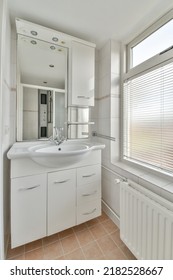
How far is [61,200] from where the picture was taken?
1188 millimetres

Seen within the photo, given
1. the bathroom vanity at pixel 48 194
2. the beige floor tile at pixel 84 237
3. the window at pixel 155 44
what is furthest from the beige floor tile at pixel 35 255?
the window at pixel 155 44

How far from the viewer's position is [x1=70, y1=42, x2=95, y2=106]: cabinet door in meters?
1.46

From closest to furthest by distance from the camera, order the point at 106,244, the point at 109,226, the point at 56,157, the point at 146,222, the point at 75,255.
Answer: the point at 146,222, the point at 56,157, the point at 75,255, the point at 106,244, the point at 109,226

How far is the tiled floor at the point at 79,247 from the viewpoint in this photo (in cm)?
110

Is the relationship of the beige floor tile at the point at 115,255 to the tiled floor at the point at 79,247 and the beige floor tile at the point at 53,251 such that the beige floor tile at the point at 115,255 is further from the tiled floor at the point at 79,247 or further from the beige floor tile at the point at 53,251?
the beige floor tile at the point at 53,251

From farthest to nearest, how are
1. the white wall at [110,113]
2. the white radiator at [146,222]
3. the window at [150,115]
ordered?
the white wall at [110,113], the window at [150,115], the white radiator at [146,222]

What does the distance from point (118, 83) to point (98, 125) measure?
1.82 feet

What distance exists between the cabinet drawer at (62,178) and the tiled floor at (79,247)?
545 millimetres

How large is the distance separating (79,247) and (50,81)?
5.37 feet

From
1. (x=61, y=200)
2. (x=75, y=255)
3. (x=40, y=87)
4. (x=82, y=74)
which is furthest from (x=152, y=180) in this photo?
(x=40, y=87)

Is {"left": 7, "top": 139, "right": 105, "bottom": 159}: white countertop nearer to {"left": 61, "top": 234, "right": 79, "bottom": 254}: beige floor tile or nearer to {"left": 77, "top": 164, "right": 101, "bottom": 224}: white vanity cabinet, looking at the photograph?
{"left": 77, "top": 164, "right": 101, "bottom": 224}: white vanity cabinet

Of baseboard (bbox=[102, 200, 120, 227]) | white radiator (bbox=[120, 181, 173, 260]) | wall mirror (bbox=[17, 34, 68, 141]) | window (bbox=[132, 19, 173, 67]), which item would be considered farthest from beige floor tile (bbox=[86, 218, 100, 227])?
window (bbox=[132, 19, 173, 67])

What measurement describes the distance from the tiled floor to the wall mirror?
0.99 metres

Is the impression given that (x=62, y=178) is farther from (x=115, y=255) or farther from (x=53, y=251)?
(x=115, y=255)
